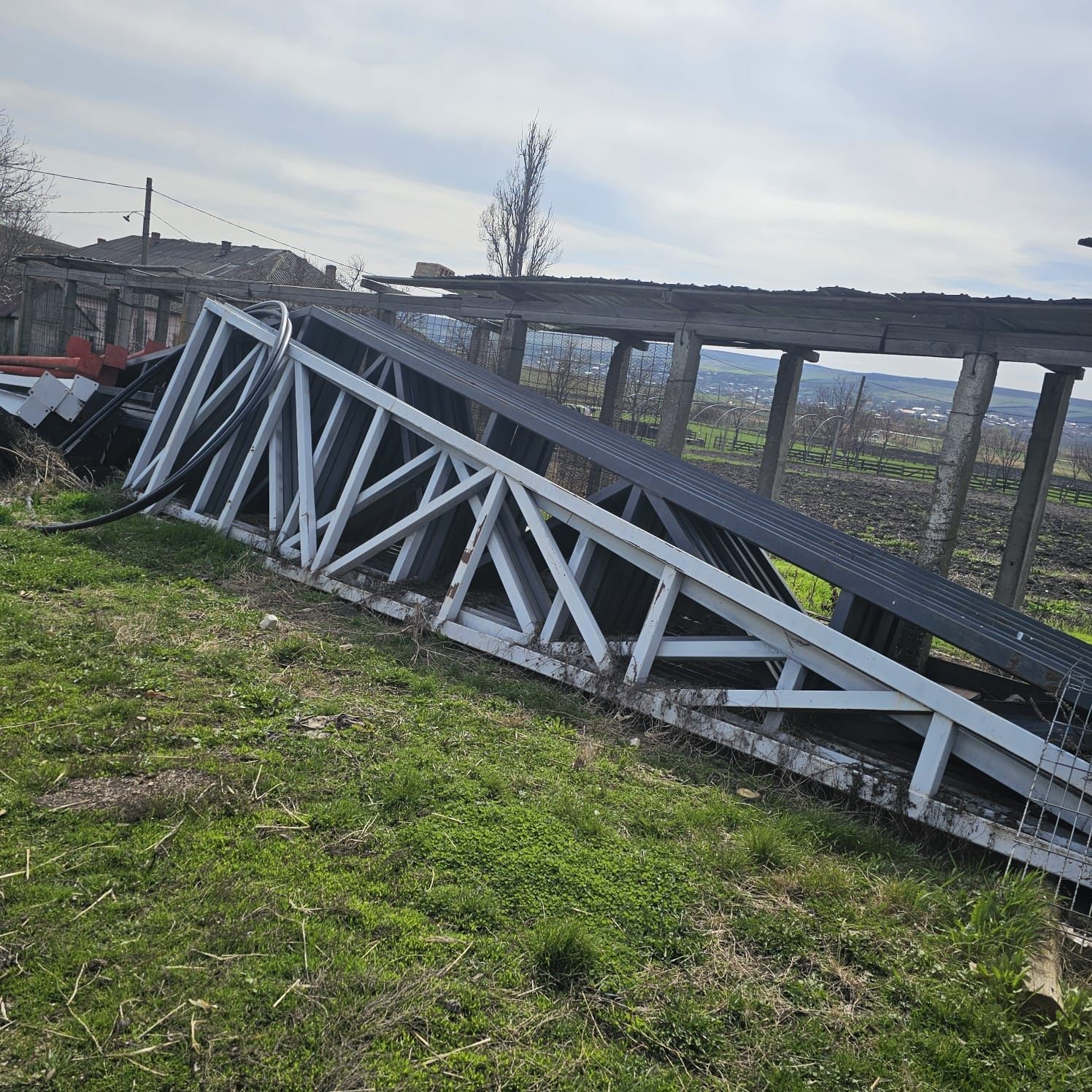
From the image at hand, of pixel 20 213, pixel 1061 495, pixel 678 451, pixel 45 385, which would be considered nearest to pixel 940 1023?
pixel 678 451

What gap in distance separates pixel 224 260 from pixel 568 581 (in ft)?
147

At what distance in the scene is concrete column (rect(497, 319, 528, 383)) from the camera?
1395 cm

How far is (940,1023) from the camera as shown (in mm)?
3117

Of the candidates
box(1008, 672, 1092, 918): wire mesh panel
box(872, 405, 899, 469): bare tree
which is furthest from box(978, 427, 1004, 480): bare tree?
box(1008, 672, 1092, 918): wire mesh panel

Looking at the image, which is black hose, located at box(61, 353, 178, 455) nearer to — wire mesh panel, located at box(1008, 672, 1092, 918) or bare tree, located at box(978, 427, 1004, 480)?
wire mesh panel, located at box(1008, 672, 1092, 918)

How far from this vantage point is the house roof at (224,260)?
42.2 m

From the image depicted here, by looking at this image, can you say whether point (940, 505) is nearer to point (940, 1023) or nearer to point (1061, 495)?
point (940, 1023)

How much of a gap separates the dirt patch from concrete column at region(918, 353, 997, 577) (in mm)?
7851

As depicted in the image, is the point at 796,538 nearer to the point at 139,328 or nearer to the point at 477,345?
the point at 477,345

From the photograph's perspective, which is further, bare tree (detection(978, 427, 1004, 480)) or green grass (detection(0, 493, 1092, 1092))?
bare tree (detection(978, 427, 1004, 480))

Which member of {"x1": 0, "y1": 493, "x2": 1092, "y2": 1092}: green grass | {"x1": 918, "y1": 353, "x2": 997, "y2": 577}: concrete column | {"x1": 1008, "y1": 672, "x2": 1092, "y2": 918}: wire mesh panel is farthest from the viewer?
{"x1": 918, "y1": 353, "x2": 997, "y2": 577}: concrete column

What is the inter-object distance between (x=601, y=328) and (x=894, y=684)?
32.0ft

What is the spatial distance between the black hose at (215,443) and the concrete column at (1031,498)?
8.07 metres

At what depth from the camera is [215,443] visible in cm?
825
